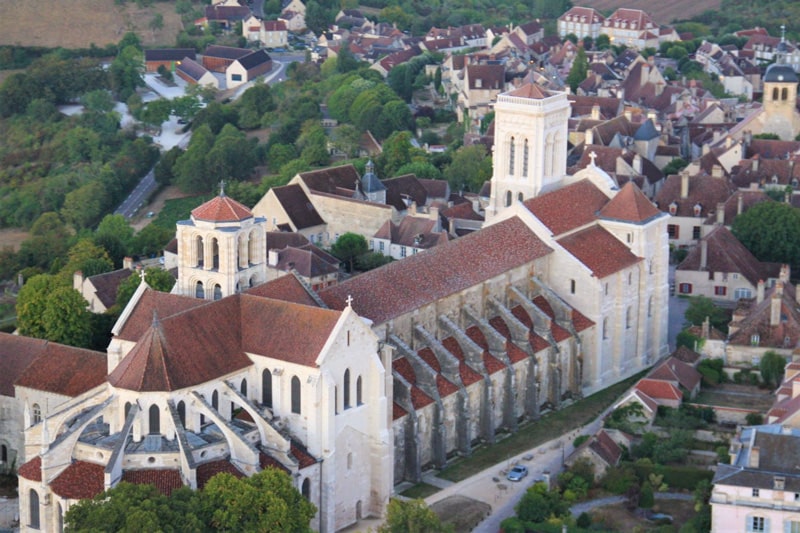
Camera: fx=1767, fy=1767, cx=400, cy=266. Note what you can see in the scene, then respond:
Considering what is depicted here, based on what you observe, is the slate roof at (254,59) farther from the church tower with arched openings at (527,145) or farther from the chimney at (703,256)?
the church tower with arched openings at (527,145)

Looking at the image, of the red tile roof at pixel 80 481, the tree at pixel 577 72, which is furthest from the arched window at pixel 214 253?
the tree at pixel 577 72

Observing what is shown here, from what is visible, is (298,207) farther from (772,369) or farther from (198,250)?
(772,369)

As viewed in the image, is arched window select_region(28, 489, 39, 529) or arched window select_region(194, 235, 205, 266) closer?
arched window select_region(28, 489, 39, 529)

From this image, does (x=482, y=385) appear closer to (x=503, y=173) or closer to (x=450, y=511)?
(x=450, y=511)

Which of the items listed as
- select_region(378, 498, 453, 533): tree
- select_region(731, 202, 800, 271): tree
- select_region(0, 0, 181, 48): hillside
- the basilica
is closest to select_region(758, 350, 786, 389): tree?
the basilica

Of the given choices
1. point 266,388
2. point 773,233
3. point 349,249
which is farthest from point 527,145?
point 266,388

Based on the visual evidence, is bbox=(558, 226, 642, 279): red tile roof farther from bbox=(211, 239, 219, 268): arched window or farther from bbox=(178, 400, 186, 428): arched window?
bbox=(178, 400, 186, 428): arched window
